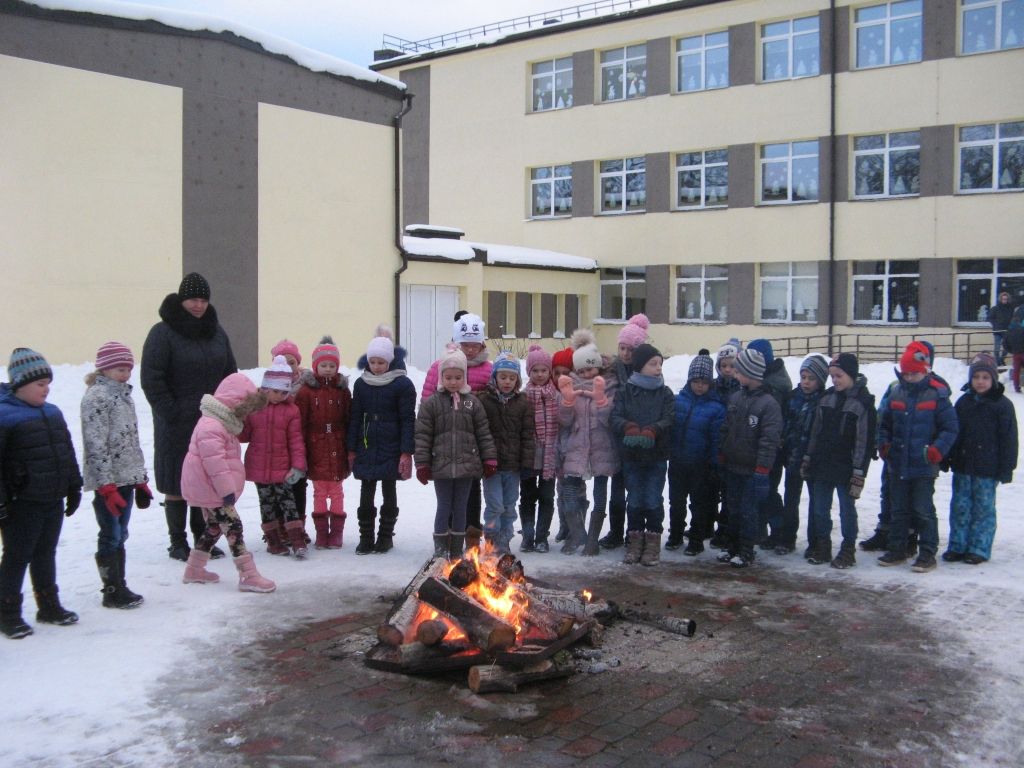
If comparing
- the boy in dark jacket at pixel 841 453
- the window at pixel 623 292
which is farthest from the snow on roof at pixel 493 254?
the boy in dark jacket at pixel 841 453

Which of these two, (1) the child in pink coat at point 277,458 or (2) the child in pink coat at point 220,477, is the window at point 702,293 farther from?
(2) the child in pink coat at point 220,477

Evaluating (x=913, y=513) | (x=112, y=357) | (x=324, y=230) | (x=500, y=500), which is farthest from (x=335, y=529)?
(x=324, y=230)

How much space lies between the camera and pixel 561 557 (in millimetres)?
8758

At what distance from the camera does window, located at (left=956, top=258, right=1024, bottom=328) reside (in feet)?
82.9

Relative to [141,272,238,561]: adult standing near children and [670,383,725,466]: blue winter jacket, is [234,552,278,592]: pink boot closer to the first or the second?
[141,272,238,561]: adult standing near children

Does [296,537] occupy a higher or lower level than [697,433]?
lower

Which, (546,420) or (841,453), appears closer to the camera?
(841,453)

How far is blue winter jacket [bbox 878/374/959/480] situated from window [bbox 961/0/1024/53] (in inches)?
810

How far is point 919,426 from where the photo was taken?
332 inches

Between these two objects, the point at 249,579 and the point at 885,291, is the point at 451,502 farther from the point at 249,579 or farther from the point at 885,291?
the point at 885,291

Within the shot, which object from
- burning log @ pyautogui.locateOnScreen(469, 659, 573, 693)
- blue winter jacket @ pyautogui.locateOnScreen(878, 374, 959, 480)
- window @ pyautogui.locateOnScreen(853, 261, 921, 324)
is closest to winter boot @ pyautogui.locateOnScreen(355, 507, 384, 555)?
burning log @ pyautogui.locateOnScreen(469, 659, 573, 693)

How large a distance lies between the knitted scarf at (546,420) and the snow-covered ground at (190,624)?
0.85 m

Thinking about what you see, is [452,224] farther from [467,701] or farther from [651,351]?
[467,701]

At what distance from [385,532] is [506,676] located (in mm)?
3524
